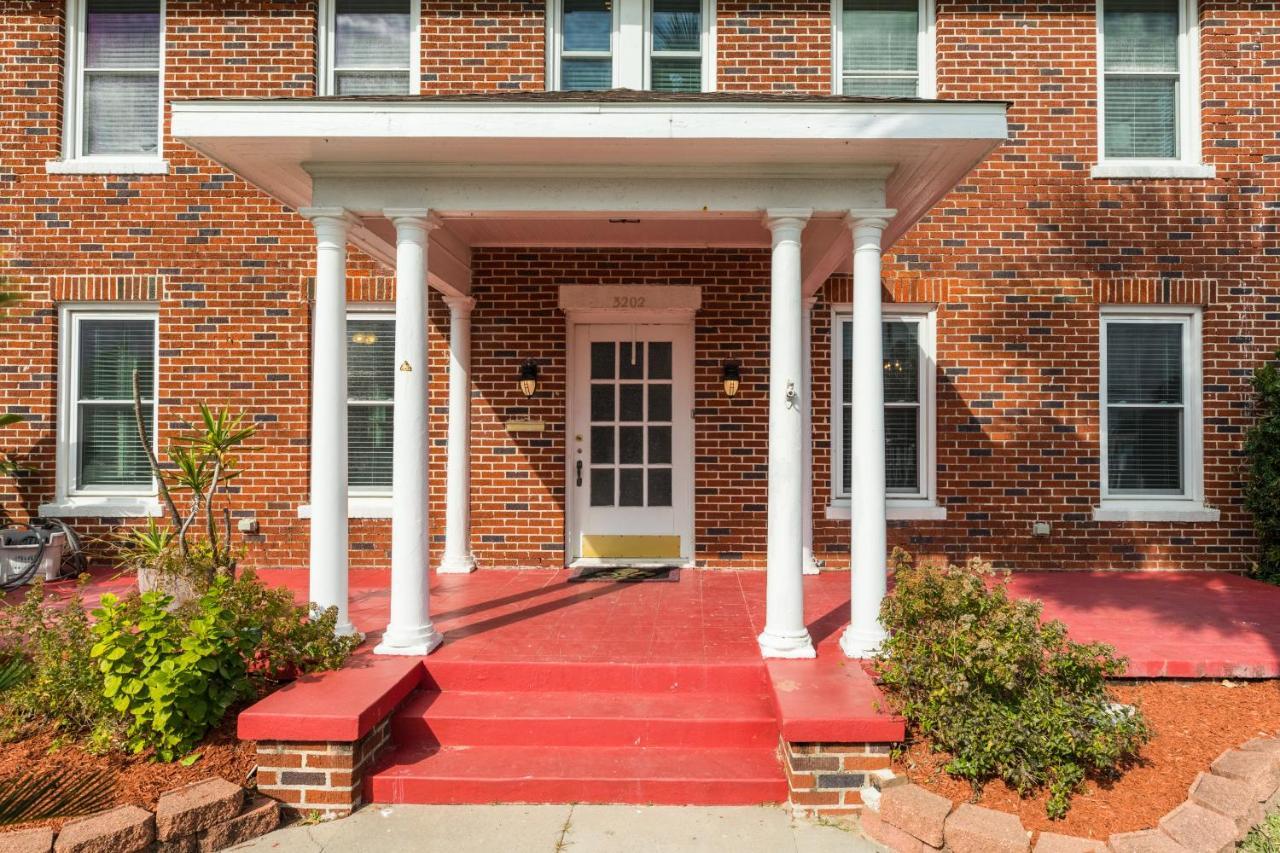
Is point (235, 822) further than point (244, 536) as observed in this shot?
No

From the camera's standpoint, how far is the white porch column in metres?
4.29

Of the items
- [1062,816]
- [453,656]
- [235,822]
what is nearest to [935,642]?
[1062,816]

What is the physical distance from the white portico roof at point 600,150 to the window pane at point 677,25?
9.37 ft

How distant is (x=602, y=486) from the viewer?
6.87 metres

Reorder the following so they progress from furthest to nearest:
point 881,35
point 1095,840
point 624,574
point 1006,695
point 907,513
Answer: point 881,35, point 907,513, point 624,574, point 1006,695, point 1095,840

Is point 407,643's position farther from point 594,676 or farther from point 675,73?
point 675,73

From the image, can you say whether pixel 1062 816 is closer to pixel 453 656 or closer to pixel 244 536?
pixel 453 656

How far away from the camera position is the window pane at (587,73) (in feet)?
22.8

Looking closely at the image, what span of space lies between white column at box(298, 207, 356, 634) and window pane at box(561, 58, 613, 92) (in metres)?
3.36

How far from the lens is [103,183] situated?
6773 mm

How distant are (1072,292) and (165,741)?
7401 millimetres

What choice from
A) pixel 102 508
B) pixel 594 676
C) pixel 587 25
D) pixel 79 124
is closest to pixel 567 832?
pixel 594 676

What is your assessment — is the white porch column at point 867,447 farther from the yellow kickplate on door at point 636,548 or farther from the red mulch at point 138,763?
the red mulch at point 138,763

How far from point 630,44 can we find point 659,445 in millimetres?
3715
